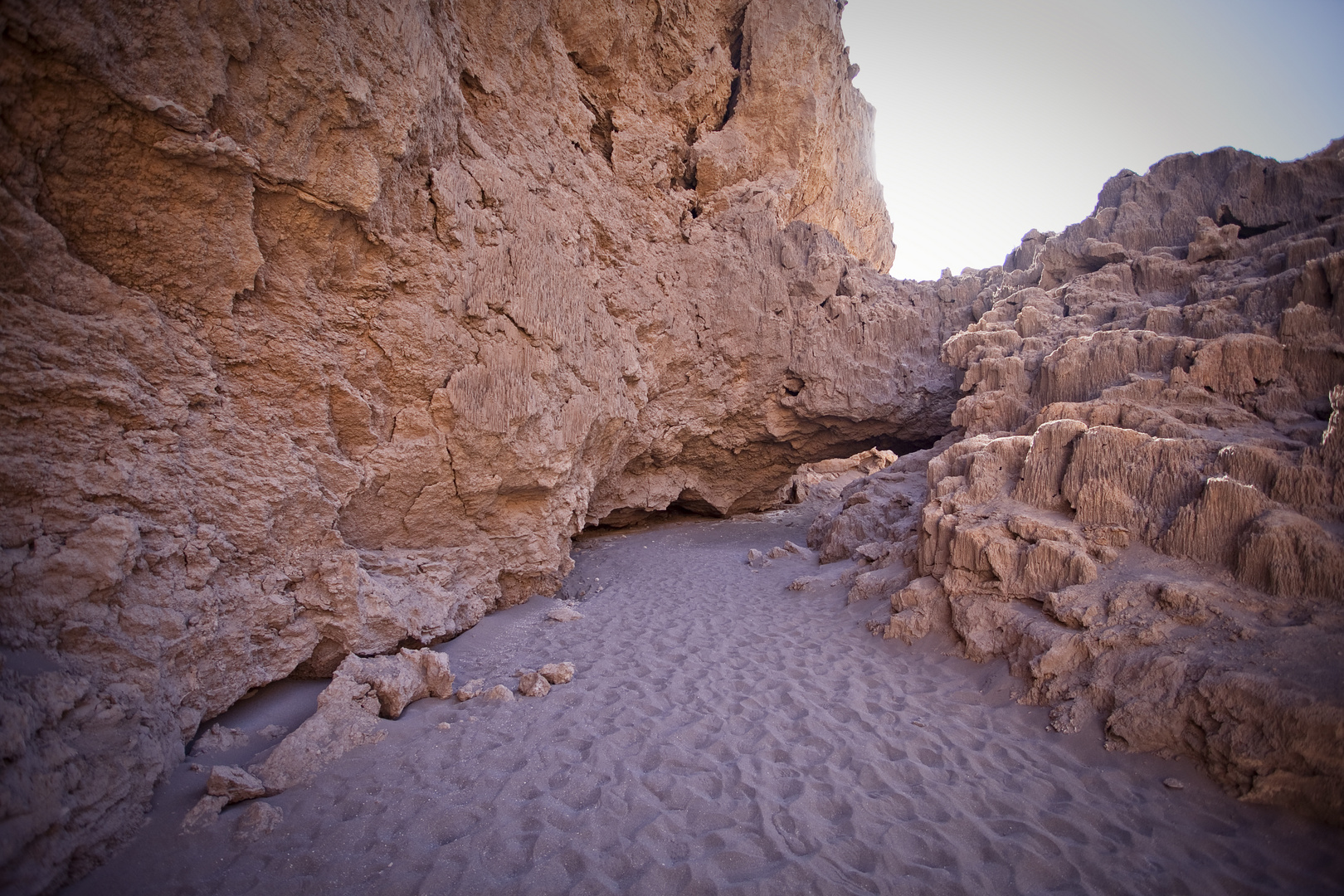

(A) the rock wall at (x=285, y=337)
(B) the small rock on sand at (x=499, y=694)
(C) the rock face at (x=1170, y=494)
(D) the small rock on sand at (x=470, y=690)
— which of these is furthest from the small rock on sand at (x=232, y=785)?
(C) the rock face at (x=1170, y=494)

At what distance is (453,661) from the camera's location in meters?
4.86

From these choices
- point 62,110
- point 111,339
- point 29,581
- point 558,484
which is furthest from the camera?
point 558,484

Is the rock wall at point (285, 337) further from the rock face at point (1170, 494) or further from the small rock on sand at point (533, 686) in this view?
the rock face at point (1170, 494)

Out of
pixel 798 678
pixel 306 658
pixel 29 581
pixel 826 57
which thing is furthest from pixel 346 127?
pixel 826 57

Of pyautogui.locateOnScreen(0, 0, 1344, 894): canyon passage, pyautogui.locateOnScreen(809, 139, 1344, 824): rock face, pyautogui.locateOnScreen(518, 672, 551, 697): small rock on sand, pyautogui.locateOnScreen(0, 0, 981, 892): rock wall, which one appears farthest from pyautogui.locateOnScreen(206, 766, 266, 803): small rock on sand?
pyautogui.locateOnScreen(809, 139, 1344, 824): rock face

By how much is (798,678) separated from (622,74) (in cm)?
908

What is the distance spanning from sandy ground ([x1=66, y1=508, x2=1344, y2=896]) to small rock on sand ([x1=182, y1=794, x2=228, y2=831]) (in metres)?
0.05

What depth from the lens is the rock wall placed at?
270 centimetres

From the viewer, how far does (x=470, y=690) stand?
4.09 meters

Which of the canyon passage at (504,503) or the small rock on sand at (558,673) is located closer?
the canyon passage at (504,503)

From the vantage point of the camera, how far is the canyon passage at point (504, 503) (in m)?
2.65

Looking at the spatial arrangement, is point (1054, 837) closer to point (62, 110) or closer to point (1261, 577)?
point (1261, 577)

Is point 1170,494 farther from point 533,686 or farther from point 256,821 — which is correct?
point 256,821

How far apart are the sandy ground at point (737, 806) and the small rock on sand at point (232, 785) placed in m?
0.12
